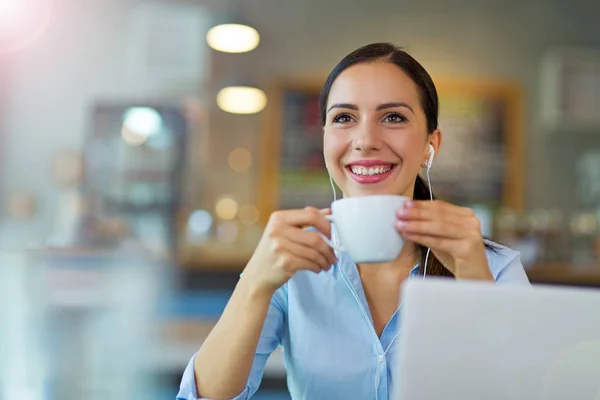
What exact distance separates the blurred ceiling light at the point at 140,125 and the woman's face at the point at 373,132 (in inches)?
110

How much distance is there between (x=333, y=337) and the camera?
3.47ft

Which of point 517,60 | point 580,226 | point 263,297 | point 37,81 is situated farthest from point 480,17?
point 263,297

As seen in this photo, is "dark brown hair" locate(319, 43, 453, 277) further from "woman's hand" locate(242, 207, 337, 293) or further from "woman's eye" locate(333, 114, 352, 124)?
"woman's hand" locate(242, 207, 337, 293)

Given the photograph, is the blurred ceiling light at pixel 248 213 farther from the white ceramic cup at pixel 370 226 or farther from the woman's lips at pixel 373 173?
the white ceramic cup at pixel 370 226

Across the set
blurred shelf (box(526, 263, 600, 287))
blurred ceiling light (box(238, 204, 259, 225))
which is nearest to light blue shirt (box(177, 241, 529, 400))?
blurred shelf (box(526, 263, 600, 287))

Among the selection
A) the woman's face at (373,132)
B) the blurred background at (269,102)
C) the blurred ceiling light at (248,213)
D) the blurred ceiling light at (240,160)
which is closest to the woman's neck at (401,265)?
the woman's face at (373,132)

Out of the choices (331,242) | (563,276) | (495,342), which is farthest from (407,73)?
(563,276)

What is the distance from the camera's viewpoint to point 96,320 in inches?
120

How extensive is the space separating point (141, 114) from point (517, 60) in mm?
2350

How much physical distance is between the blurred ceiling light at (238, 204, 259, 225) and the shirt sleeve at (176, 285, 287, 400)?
3.14 m

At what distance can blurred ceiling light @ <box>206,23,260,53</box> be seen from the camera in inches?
163

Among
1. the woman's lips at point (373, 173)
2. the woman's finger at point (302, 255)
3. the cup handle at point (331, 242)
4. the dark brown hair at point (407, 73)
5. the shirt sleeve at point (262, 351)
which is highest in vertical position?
the dark brown hair at point (407, 73)

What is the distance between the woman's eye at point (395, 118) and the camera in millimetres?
1064

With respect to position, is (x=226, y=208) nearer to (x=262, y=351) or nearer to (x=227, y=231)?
(x=227, y=231)
